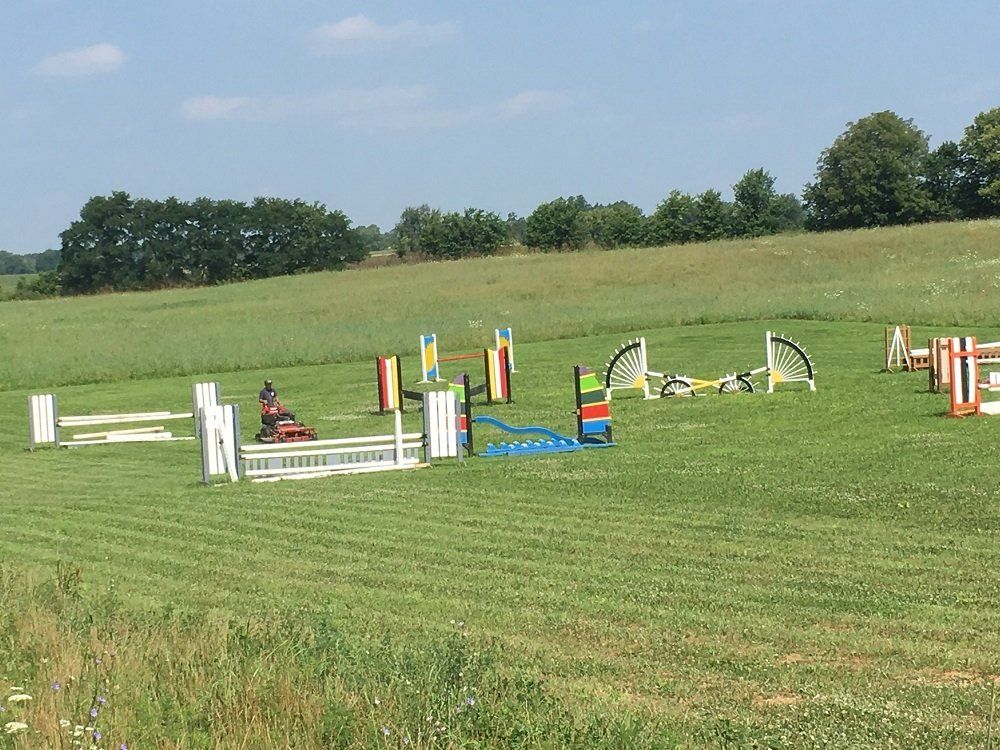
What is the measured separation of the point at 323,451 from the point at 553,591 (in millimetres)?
8978

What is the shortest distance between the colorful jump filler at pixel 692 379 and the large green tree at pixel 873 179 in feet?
290

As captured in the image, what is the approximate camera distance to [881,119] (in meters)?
122

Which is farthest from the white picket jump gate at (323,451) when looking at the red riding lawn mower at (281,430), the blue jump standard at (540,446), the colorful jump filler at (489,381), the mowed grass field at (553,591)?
the colorful jump filler at (489,381)

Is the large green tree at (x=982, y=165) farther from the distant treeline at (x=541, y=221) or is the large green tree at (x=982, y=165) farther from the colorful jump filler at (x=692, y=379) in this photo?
the colorful jump filler at (x=692, y=379)

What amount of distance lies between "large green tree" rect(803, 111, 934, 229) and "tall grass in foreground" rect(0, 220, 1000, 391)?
100ft

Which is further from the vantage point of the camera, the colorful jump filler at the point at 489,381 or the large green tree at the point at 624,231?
the large green tree at the point at 624,231

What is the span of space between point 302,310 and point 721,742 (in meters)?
65.5

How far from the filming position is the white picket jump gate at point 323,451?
18719 mm

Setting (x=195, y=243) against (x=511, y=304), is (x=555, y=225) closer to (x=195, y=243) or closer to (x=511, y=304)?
(x=195, y=243)

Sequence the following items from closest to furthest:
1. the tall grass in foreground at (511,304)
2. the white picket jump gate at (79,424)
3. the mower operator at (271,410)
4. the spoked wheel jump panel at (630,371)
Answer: the mower operator at (271,410) → the white picket jump gate at (79,424) → the spoked wheel jump panel at (630,371) → the tall grass in foreground at (511,304)

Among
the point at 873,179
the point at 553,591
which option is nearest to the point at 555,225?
the point at 873,179

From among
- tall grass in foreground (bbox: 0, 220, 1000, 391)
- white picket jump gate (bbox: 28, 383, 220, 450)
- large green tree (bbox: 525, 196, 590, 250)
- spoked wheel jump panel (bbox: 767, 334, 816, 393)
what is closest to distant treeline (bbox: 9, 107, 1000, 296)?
large green tree (bbox: 525, 196, 590, 250)

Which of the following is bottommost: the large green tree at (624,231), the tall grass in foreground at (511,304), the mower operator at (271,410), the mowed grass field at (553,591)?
the mowed grass field at (553,591)

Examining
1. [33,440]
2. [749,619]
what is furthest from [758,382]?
[749,619]
